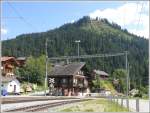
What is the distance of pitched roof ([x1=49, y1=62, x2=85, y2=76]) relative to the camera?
14.3 metres

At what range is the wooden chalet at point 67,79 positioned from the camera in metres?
14.3

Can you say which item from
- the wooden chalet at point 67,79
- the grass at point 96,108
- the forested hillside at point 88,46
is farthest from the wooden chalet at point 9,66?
the grass at point 96,108

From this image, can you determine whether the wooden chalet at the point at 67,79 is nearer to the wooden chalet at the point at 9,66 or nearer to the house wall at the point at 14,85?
the house wall at the point at 14,85

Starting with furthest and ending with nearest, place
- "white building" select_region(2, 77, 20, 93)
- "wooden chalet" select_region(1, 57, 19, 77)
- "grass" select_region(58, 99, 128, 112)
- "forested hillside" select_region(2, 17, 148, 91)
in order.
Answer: "grass" select_region(58, 99, 128, 112) < "forested hillside" select_region(2, 17, 148, 91) < "wooden chalet" select_region(1, 57, 19, 77) < "white building" select_region(2, 77, 20, 93)

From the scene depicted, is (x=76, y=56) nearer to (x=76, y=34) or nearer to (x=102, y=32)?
(x=76, y=34)

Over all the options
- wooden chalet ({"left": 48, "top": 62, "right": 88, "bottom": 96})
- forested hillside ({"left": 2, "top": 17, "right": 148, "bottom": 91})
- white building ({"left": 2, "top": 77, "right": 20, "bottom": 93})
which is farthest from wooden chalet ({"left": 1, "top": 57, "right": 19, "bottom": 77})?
wooden chalet ({"left": 48, "top": 62, "right": 88, "bottom": 96})

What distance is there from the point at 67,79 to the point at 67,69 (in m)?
0.40

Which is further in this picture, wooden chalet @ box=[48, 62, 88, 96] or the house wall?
wooden chalet @ box=[48, 62, 88, 96]

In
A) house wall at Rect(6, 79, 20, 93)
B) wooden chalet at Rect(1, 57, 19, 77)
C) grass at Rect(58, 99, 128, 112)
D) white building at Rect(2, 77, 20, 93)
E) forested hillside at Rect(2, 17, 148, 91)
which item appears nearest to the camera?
white building at Rect(2, 77, 20, 93)

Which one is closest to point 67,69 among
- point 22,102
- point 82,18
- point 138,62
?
point 138,62

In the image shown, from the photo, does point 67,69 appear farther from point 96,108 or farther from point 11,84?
point 11,84

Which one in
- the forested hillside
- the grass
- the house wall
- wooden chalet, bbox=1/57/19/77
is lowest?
the grass

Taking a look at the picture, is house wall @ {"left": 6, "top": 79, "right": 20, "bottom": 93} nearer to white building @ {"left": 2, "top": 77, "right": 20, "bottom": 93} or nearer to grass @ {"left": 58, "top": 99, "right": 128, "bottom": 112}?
white building @ {"left": 2, "top": 77, "right": 20, "bottom": 93}

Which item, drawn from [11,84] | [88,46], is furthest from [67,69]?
[11,84]
